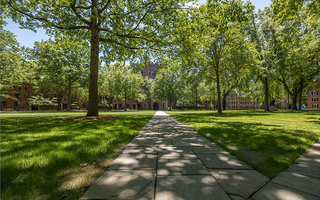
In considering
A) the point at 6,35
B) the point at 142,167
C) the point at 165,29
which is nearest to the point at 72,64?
the point at 6,35

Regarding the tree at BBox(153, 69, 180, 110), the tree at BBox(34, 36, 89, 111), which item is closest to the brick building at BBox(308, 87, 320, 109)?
the tree at BBox(153, 69, 180, 110)

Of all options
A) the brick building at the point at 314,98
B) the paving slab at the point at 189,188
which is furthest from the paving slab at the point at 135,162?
the brick building at the point at 314,98

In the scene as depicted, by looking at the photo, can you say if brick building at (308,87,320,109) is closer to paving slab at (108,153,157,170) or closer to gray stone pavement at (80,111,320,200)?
gray stone pavement at (80,111,320,200)

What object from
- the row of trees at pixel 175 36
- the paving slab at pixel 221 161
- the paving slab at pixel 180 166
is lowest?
the paving slab at pixel 221 161

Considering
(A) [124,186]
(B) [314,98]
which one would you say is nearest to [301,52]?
(A) [124,186]

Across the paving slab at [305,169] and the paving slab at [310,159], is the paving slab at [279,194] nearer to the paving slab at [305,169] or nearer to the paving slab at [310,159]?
the paving slab at [305,169]

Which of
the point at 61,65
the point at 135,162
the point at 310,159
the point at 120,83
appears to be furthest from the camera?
the point at 120,83

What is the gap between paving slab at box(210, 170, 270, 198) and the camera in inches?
67.0

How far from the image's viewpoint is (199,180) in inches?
76.1

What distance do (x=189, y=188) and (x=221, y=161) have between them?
129 cm

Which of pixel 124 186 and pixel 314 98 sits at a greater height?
pixel 314 98

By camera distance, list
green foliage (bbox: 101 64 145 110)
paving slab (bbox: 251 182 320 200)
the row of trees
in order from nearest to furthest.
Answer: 1. paving slab (bbox: 251 182 320 200)
2. the row of trees
3. green foliage (bbox: 101 64 145 110)

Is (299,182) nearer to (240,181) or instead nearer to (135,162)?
(240,181)

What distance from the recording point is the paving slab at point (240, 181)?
170 cm
